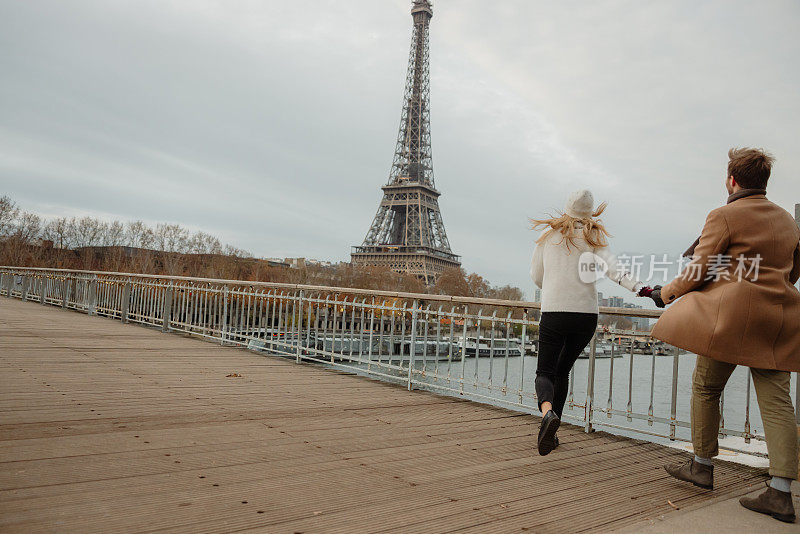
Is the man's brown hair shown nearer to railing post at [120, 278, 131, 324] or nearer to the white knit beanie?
the white knit beanie

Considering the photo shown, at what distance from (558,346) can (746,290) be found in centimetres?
120

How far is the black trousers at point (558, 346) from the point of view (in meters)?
3.81

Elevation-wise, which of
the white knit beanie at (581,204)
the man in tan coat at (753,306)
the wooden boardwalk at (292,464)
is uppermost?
the white knit beanie at (581,204)

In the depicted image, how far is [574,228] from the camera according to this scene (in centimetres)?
391

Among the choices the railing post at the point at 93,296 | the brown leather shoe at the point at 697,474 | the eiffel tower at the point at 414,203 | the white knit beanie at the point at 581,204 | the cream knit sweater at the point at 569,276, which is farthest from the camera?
the eiffel tower at the point at 414,203

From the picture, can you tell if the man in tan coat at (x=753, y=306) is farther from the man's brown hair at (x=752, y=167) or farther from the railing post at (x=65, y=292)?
the railing post at (x=65, y=292)

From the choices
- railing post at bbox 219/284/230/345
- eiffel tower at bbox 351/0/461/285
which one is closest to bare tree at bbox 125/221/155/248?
eiffel tower at bbox 351/0/461/285

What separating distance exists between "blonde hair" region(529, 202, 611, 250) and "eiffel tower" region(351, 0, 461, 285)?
6084 cm

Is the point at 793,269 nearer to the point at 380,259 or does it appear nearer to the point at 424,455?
the point at 424,455

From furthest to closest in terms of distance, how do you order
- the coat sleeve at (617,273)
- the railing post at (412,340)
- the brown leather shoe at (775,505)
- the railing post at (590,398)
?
the railing post at (412,340), the railing post at (590,398), the coat sleeve at (617,273), the brown leather shoe at (775,505)

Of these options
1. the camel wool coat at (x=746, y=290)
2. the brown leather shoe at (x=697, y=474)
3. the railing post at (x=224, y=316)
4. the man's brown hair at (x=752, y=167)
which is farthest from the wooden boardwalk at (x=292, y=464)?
the railing post at (x=224, y=316)

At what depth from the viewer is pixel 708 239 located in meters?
3.18

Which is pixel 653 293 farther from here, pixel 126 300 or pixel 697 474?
pixel 126 300

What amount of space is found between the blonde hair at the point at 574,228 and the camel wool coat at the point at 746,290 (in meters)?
0.74
